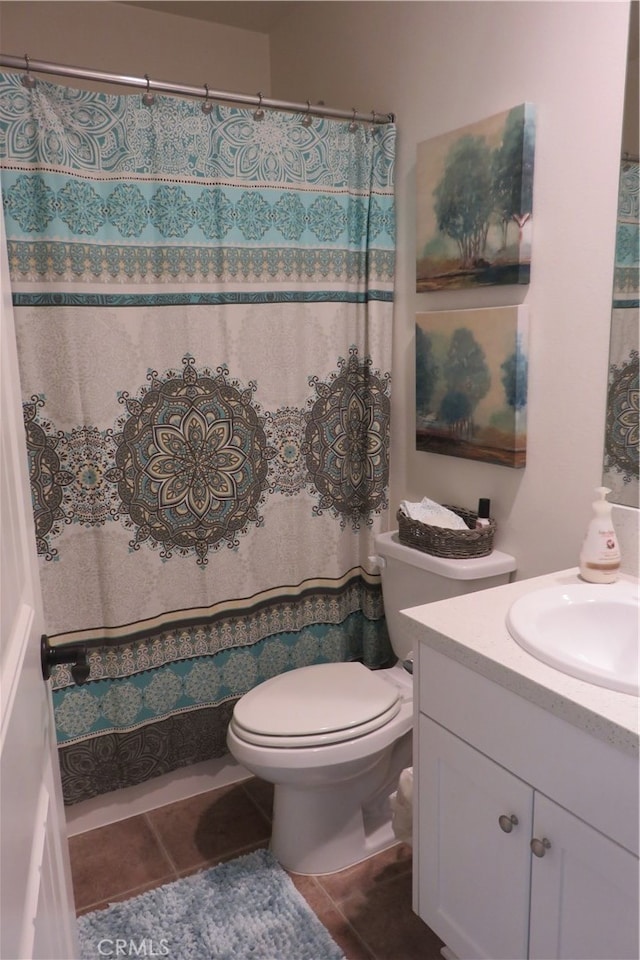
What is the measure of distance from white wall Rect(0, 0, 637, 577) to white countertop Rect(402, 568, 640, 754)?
1.10 feet

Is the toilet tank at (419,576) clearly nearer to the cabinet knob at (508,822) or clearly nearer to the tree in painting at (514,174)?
the cabinet knob at (508,822)

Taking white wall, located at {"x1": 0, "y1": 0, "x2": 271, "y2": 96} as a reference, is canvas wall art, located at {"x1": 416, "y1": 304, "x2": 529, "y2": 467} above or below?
below

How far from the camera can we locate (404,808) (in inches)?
66.8

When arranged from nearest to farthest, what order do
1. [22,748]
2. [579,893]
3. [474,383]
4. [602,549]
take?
1. [22,748]
2. [579,893]
3. [602,549]
4. [474,383]

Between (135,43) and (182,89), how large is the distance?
776 millimetres

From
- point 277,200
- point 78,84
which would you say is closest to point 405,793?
point 277,200

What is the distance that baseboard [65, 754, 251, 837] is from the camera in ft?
6.77

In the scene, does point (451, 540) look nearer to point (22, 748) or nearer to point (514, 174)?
point (514, 174)

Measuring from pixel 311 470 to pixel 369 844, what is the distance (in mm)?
1053

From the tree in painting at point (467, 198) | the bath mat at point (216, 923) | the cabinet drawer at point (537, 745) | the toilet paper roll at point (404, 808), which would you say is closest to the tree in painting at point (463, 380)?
the tree in painting at point (467, 198)

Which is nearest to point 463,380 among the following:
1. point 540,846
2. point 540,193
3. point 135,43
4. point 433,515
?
point 433,515

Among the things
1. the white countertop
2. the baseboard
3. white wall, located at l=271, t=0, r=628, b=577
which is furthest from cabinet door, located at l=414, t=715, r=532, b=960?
the baseboard

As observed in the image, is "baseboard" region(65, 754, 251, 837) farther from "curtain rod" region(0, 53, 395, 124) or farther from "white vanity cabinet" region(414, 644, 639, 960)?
"curtain rod" region(0, 53, 395, 124)

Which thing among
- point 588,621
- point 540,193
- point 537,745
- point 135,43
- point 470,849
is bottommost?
point 470,849
